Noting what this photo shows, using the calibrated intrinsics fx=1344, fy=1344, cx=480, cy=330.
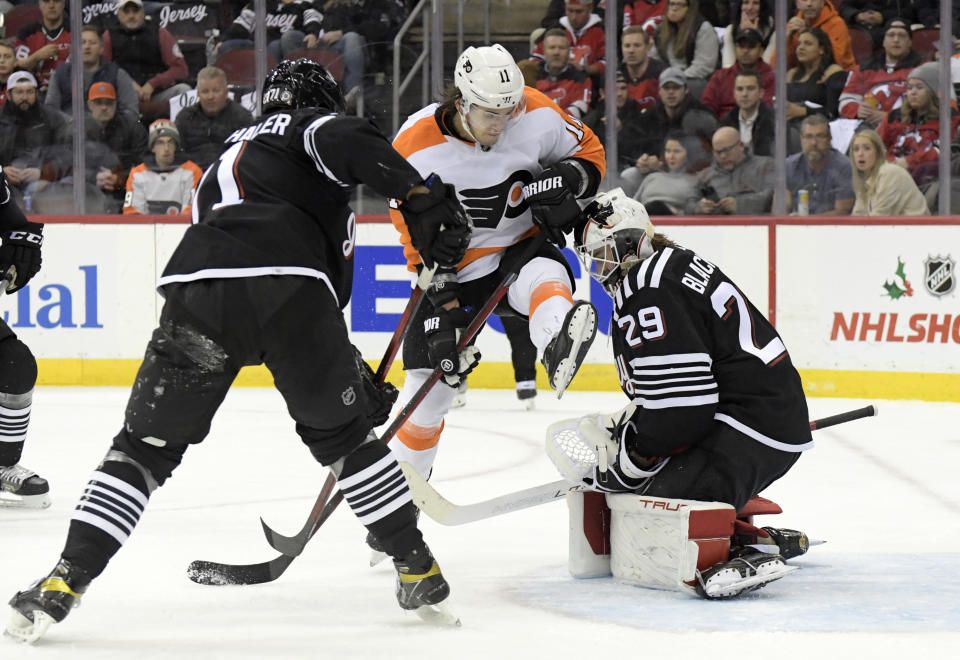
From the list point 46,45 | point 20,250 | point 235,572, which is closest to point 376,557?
point 235,572

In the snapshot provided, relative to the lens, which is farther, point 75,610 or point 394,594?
point 394,594

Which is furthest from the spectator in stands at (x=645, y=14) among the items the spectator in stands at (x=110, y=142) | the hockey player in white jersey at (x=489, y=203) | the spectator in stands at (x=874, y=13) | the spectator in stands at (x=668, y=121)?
the hockey player in white jersey at (x=489, y=203)

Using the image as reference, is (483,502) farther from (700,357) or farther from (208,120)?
(208,120)

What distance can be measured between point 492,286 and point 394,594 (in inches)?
36.0

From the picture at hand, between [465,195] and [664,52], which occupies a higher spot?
[664,52]

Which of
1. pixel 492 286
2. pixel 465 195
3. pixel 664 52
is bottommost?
pixel 492 286

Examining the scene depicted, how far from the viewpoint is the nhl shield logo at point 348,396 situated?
2.46m

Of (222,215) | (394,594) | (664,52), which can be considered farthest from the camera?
(664,52)

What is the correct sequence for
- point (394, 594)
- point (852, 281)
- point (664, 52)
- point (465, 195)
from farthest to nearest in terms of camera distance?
point (664, 52)
point (852, 281)
point (465, 195)
point (394, 594)

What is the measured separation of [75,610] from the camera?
8.89ft

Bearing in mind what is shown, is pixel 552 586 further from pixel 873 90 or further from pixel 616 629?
pixel 873 90

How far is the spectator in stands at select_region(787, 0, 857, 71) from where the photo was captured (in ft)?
22.3

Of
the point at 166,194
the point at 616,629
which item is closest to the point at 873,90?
the point at 166,194

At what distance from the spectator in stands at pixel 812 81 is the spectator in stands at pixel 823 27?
0.10 ft
